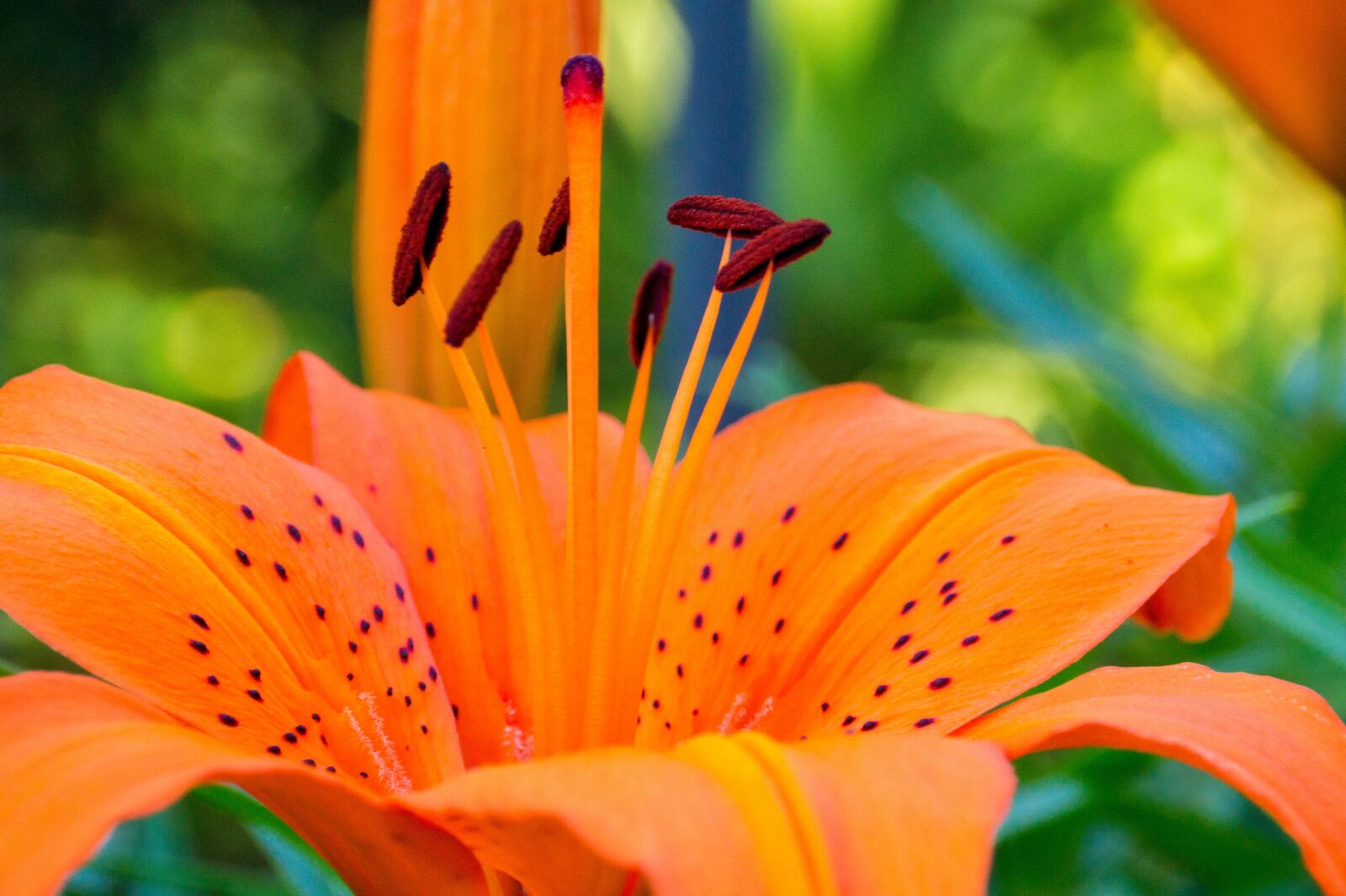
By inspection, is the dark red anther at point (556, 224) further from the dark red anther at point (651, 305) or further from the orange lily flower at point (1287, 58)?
the orange lily flower at point (1287, 58)

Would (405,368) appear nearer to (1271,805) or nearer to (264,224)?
(1271,805)

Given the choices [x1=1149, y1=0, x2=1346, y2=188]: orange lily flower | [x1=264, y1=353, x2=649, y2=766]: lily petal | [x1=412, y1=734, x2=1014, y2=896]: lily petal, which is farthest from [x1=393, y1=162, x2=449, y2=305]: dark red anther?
[x1=1149, y1=0, x2=1346, y2=188]: orange lily flower

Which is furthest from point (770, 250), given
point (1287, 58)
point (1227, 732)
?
point (1287, 58)

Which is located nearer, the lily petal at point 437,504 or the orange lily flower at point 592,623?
the orange lily flower at point 592,623

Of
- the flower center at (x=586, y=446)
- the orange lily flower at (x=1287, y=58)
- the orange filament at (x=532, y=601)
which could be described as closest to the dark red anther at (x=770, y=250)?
the flower center at (x=586, y=446)

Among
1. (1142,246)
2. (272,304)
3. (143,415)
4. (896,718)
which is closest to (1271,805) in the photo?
(896,718)

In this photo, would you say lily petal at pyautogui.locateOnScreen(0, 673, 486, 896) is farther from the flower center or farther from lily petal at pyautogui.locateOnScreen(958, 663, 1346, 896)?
lily petal at pyautogui.locateOnScreen(958, 663, 1346, 896)

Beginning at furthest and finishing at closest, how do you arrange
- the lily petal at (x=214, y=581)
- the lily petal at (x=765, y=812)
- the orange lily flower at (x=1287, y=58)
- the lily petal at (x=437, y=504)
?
the orange lily flower at (x=1287, y=58) < the lily petal at (x=437, y=504) < the lily petal at (x=214, y=581) < the lily petal at (x=765, y=812)
